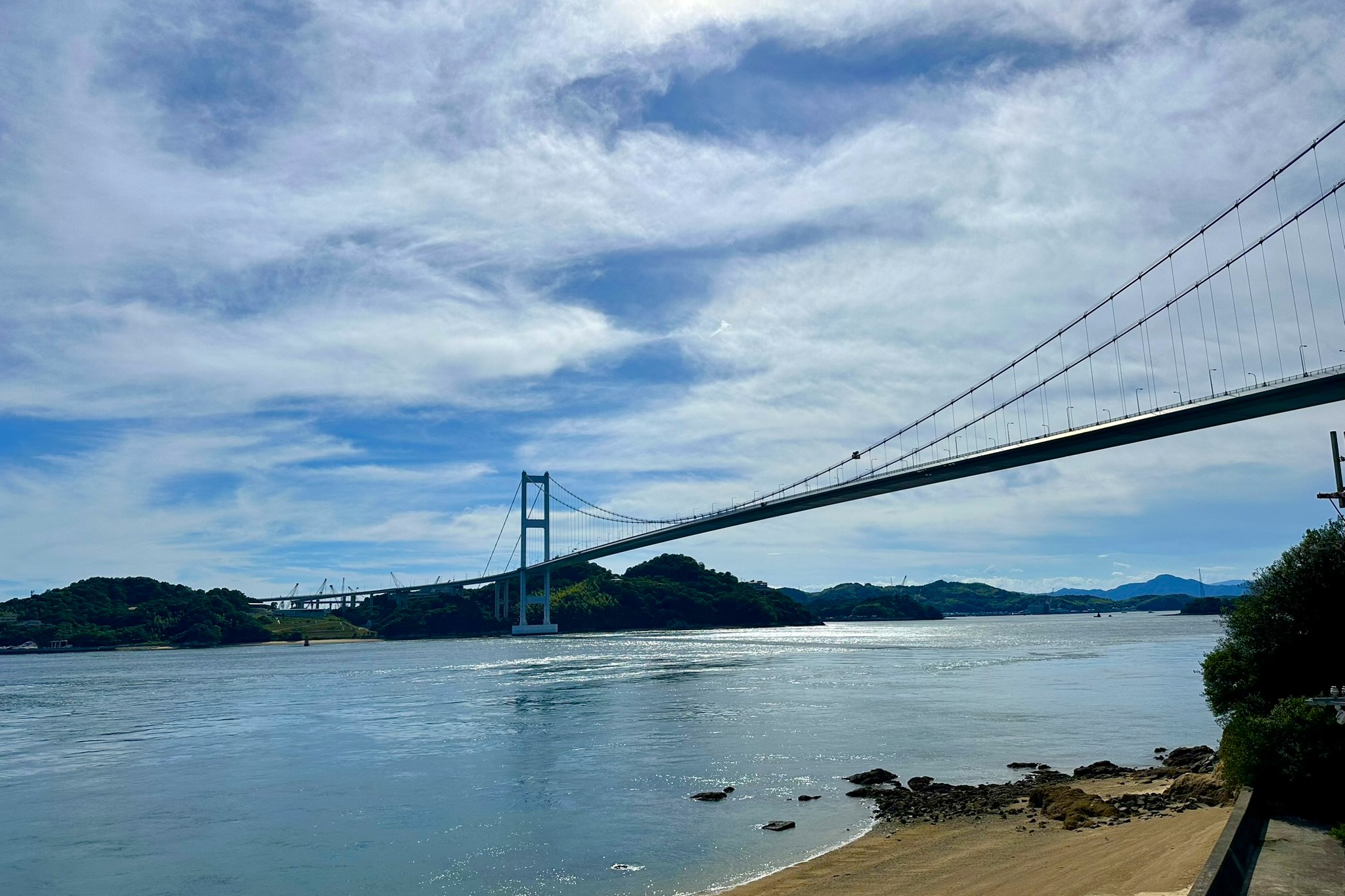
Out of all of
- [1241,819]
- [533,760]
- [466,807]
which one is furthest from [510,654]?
[1241,819]

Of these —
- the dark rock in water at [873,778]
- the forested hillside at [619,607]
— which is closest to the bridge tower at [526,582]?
the forested hillside at [619,607]

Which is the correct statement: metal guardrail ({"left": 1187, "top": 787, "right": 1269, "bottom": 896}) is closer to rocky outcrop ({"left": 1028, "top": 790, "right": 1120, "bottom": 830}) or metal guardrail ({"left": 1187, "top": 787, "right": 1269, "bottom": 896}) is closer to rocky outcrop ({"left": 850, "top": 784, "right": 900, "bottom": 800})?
rocky outcrop ({"left": 1028, "top": 790, "right": 1120, "bottom": 830})

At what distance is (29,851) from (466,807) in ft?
22.9

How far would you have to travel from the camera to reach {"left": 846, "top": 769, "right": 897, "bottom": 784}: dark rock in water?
17.7 m

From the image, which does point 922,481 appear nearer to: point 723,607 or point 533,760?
point 533,760

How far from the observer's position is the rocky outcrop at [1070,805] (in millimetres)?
13430

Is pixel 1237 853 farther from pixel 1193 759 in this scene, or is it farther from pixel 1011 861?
pixel 1193 759

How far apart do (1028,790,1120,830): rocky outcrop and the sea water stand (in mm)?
2623

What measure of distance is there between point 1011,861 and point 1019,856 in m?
0.31

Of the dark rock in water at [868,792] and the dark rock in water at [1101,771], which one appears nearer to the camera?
the dark rock in water at [868,792]

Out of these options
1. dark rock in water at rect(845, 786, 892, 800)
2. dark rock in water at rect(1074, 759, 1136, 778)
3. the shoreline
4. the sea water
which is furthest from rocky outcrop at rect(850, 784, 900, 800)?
dark rock in water at rect(1074, 759, 1136, 778)

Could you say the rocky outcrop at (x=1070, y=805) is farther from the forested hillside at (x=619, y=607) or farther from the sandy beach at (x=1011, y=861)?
the forested hillside at (x=619, y=607)

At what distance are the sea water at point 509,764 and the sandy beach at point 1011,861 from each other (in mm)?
840

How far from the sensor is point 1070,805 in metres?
14.2
